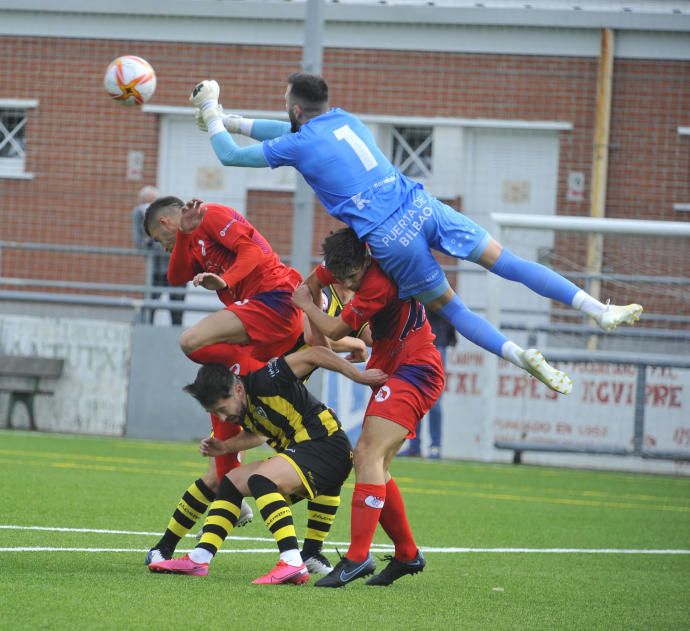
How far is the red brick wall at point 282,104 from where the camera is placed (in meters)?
15.0

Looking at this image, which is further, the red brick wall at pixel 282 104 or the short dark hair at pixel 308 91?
the red brick wall at pixel 282 104

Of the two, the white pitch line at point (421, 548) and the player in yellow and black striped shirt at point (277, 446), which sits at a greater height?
the player in yellow and black striped shirt at point (277, 446)

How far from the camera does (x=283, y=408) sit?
5145mm

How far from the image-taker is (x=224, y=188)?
1672 cm

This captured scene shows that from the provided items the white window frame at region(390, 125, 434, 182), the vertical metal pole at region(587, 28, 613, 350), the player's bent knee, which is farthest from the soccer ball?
the vertical metal pole at region(587, 28, 613, 350)

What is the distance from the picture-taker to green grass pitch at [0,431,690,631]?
411 centimetres

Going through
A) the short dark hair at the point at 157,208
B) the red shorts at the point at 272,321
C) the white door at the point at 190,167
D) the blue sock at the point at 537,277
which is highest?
the white door at the point at 190,167

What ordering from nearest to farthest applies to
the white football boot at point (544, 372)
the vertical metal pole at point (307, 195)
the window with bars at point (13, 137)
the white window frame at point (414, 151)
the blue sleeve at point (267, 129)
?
the white football boot at point (544, 372) < the blue sleeve at point (267, 129) < the vertical metal pole at point (307, 195) < the window with bars at point (13, 137) < the white window frame at point (414, 151)

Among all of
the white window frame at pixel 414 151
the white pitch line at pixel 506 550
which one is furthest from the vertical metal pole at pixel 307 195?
the white pitch line at pixel 506 550

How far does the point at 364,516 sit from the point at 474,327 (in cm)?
125

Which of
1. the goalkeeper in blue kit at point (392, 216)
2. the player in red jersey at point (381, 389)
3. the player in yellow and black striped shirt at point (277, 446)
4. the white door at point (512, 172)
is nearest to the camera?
the player in yellow and black striped shirt at point (277, 446)

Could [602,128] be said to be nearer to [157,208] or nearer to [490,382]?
[490,382]

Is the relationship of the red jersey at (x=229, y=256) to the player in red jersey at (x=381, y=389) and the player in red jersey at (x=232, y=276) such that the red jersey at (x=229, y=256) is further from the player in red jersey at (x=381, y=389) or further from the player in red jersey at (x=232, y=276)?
the player in red jersey at (x=381, y=389)

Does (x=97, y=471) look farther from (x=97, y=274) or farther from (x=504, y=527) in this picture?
(x=97, y=274)
